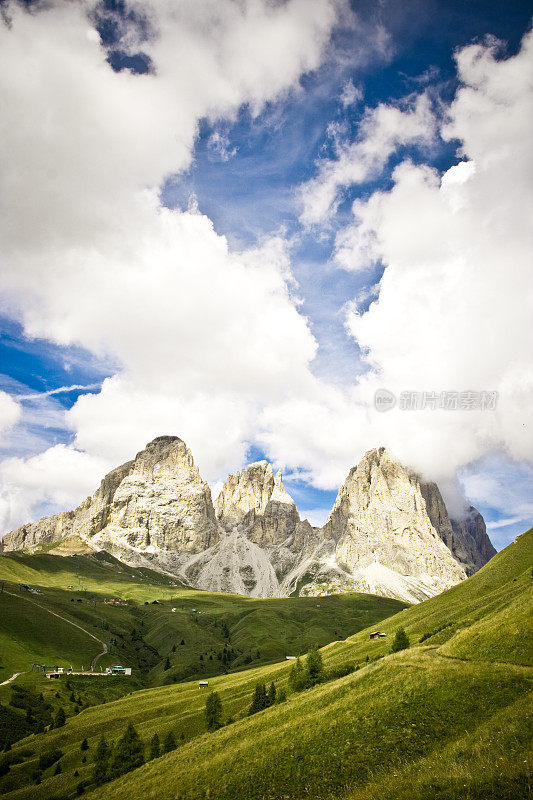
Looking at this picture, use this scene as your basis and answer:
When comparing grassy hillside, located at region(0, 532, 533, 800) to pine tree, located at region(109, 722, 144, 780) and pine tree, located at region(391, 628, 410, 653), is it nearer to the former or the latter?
pine tree, located at region(109, 722, 144, 780)

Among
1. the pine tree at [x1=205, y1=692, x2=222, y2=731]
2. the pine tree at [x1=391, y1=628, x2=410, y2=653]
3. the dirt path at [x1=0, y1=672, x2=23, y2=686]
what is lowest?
the pine tree at [x1=205, y1=692, x2=222, y2=731]

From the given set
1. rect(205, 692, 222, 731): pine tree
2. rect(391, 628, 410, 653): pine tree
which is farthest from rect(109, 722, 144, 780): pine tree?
rect(391, 628, 410, 653): pine tree

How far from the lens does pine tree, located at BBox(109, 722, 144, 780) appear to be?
56.8 metres

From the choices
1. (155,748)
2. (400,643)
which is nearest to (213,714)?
(155,748)

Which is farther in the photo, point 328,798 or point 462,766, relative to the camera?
point 328,798

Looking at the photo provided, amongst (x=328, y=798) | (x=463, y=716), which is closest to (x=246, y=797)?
(x=328, y=798)

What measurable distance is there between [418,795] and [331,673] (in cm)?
5232

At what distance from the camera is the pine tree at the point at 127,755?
5678cm

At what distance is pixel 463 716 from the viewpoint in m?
34.2

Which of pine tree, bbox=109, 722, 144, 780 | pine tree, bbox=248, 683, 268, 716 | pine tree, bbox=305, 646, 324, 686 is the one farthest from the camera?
pine tree, bbox=305, 646, 324, 686

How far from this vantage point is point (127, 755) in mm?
60188

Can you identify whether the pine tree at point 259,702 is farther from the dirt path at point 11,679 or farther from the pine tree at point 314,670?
the dirt path at point 11,679

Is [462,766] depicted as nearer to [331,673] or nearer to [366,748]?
[366,748]

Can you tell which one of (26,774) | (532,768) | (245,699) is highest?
(532,768)
